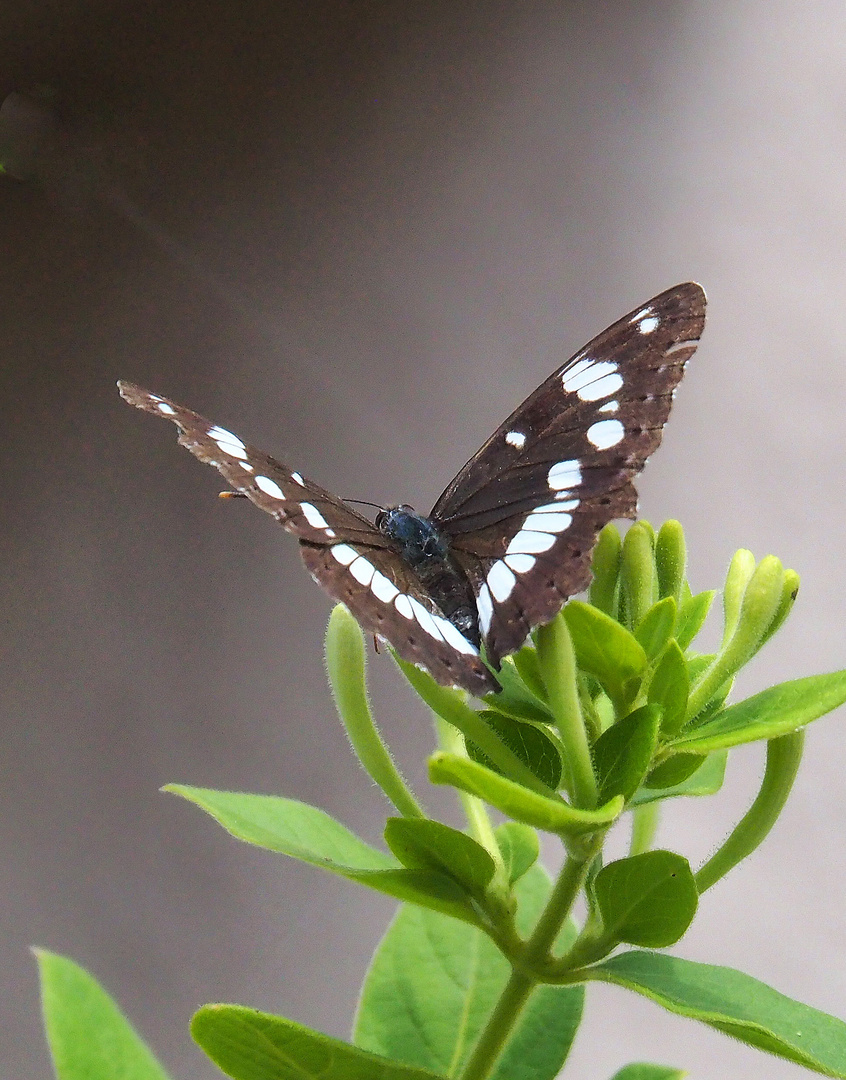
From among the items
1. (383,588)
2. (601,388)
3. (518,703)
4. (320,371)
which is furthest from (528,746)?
(320,371)

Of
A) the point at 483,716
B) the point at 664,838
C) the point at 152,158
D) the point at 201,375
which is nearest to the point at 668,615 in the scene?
the point at 483,716

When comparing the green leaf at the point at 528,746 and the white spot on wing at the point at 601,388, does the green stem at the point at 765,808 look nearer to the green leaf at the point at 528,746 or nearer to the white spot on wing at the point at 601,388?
the green leaf at the point at 528,746

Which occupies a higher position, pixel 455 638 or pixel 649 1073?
pixel 455 638

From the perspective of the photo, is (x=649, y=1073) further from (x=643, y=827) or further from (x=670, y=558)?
(x=670, y=558)

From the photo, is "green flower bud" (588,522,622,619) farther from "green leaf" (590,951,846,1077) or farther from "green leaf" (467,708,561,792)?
"green leaf" (590,951,846,1077)

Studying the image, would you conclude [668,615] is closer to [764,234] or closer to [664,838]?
[664,838]

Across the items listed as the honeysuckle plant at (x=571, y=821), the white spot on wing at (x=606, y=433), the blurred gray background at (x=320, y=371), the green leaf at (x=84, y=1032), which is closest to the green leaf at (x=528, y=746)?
the honeysuckle plant at (x=571, y=821)
